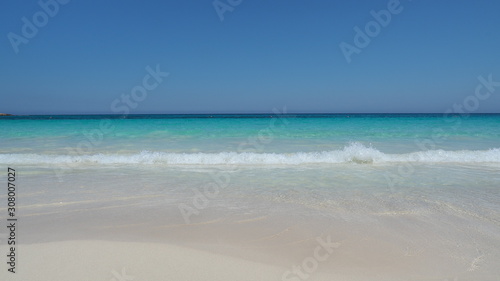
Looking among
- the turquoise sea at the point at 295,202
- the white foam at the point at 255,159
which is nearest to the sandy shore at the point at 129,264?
the turquoise sea at the point at 295,202

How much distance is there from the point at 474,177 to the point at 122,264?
796 centimetres

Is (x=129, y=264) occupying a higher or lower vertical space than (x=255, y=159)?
lower

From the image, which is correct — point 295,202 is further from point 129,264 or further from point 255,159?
point 255,159

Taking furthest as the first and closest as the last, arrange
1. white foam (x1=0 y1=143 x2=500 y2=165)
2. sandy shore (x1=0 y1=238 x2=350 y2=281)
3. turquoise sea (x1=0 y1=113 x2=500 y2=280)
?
white foam (x1=0 y1=143 x2=500 y2=165) → turquoise sea (x1=0 y1=113 x2=500 y2=280) → sandy shore (x1=0 y1=238 x2=350 y2=281)

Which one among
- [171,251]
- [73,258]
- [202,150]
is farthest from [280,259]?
[202,150]

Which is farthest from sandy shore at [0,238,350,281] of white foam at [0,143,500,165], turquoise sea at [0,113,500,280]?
white foam at [0,143,500,165]

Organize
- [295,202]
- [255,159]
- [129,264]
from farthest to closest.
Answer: [255,159]
[295,202]
[129,264]

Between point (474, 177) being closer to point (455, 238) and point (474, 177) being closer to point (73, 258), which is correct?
point (455, 238)

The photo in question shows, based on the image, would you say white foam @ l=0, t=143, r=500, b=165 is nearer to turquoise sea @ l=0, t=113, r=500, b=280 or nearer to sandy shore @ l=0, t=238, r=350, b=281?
turquoise sea @ l=0, t=113, r=500, b=280

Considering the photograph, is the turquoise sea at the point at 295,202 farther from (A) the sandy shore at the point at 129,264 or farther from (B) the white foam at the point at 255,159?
(A) the sandy shore at the point at 129,264

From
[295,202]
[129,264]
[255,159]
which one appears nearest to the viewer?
[129,264]

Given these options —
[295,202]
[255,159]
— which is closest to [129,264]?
[295,202]

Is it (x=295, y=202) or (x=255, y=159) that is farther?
(x=255, y=159)

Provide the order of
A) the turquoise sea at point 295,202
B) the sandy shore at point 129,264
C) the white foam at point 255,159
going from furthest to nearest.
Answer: the white foam at point 255,159
the turquoise sea at point 295,202
the sandy shore at point 129,264
